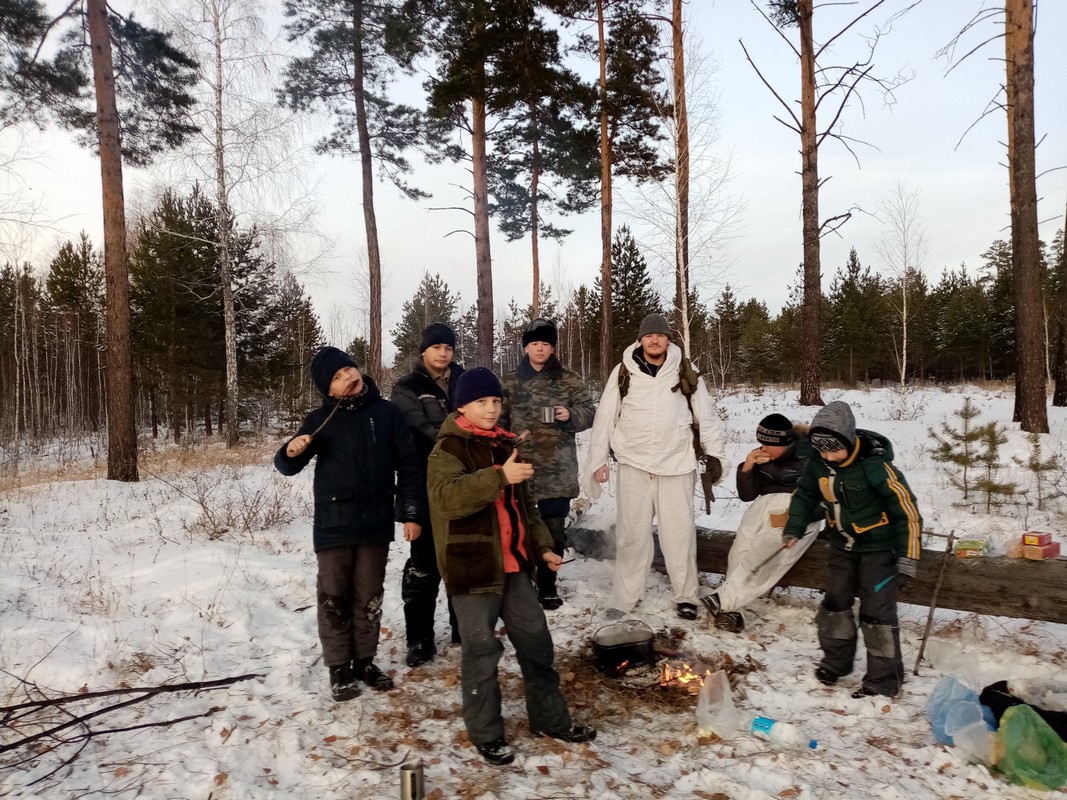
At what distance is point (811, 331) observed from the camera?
13453 millimetres

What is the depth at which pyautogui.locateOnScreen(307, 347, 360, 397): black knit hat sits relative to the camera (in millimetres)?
3488

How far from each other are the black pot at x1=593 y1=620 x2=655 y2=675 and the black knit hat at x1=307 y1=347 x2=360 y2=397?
2.35 meters

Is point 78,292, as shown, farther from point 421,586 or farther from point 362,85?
point 421,586

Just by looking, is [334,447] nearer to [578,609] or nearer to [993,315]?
[578,609]

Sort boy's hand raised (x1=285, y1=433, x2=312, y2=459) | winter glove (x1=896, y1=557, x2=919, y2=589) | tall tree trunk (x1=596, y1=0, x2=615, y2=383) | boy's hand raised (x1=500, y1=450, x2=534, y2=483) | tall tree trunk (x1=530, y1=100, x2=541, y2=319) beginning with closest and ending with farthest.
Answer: boy's hand raised (x1=500, y1=450, x2=534, y2=483), boy's hand raised (x1=285, y1=433, x2=312, y2=459), winter glove (x1=896, y1=557, x2=919, y2=589), tall tree trunk (x1=596, y1=0, x2=615, y2=383), tall tree trunk (x1=530, y1=100, x2=541, y2=319)

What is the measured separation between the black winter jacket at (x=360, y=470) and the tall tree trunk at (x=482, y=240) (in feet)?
34.5

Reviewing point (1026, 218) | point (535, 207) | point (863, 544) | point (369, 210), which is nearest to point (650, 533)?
point (863, 544)

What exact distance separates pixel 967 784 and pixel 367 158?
699 inches

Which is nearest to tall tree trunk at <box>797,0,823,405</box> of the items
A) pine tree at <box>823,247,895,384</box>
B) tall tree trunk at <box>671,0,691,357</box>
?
tall tree trunk at <box>671,0,691,357</box>

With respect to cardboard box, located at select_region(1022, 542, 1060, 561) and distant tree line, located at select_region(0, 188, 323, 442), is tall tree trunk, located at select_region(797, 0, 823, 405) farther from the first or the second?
distant tree line, located at select_region(0, 188, 323, 442)

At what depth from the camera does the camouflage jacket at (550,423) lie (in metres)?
4.52

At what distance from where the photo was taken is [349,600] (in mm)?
3527

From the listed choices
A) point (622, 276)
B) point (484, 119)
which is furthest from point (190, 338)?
point (622, 276)

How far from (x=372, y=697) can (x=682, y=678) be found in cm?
187
